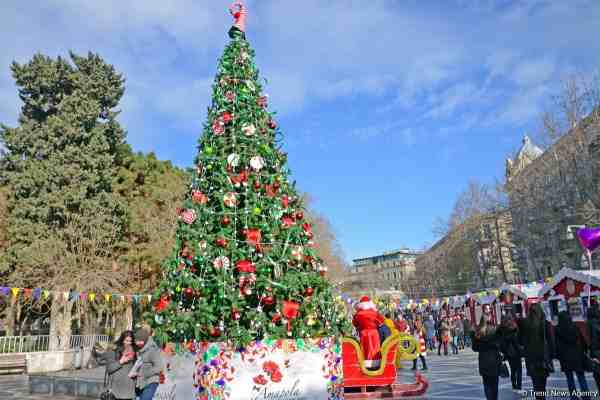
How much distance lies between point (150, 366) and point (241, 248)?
2.07 meters

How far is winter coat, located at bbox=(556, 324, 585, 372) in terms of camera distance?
25.4ft

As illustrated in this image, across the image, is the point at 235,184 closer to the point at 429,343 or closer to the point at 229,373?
the point at 229,373

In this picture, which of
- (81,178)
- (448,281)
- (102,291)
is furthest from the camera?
(448,281)

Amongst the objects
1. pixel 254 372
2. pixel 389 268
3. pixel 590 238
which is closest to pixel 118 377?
pixel 254 372

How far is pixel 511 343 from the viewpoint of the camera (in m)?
9.19

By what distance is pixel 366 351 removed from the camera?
982 centimetres

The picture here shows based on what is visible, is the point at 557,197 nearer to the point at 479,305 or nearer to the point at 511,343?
the point at 479,305

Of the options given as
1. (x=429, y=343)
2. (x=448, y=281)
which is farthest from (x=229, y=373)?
(x=448, y=281)

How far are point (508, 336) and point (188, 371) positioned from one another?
5938 millimetres

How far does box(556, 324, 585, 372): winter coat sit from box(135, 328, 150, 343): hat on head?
6.54m

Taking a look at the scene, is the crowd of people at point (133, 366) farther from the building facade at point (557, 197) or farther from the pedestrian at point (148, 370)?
the building facade at point (557, 197)

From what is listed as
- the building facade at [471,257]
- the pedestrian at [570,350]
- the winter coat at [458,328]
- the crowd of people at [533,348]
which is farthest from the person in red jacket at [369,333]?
the building facade at [471,257]

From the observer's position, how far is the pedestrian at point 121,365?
678 centimetres

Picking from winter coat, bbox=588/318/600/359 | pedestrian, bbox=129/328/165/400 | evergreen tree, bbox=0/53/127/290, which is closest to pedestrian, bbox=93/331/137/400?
pedestrian, bbox=129/328/165/400
